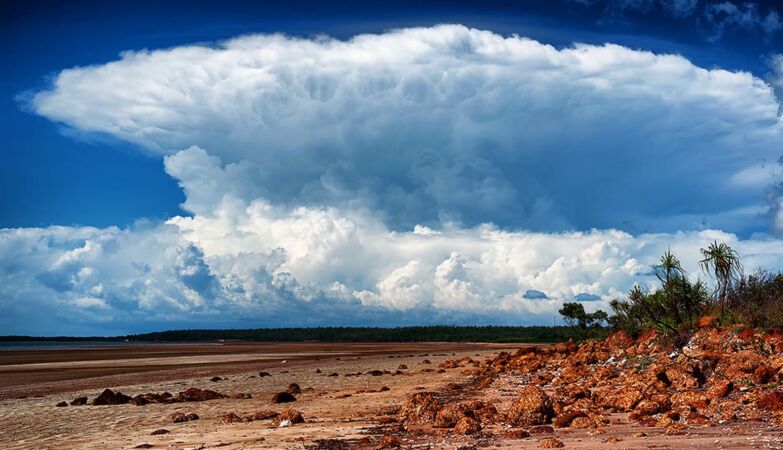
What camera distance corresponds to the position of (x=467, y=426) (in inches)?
633

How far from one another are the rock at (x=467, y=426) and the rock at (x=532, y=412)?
1.03 meters

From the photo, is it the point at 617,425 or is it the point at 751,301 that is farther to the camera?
the point at 751,301

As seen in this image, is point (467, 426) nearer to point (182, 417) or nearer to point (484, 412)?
point (484, 412)

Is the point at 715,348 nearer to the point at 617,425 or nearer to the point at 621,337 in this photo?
the point at 621,337

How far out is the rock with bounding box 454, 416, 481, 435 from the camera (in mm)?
15953

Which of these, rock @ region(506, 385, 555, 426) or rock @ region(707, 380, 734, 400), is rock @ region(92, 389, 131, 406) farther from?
rock @ region(707, 380, 734, 400)

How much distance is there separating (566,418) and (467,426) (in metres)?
2.44

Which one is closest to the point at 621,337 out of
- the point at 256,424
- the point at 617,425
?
the point at 617,425

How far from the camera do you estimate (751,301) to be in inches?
1182

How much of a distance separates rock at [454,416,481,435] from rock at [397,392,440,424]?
5.59 ft

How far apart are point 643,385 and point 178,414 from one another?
1458 cm

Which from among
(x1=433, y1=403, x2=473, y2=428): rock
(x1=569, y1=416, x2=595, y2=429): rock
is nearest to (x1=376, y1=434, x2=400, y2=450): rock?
(x1=433, y1=403, x2=473, y2=428): rock

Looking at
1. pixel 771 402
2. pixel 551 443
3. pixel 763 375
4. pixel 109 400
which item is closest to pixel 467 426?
pixel 551 443

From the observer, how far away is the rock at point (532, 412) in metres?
16.5
